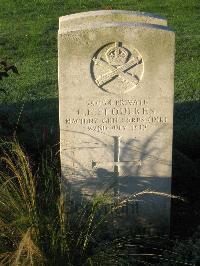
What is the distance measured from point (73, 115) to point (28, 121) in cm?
270

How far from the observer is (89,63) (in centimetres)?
468

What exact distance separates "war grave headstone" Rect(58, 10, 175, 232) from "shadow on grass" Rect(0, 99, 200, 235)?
1.20 feet

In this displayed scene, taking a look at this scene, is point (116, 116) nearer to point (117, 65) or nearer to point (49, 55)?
point (117, 65)

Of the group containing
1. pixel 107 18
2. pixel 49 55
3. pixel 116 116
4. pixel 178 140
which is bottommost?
pixel 178 140

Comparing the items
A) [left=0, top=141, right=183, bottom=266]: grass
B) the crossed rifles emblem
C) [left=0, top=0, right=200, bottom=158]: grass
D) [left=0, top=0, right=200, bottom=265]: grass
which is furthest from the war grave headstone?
[left=0, top=0, right=200, bottom=158]: grass

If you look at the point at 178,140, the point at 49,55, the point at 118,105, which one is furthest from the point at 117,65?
the point at 49,55

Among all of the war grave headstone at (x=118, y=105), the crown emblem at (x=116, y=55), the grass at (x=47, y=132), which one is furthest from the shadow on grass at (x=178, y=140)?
the crown emblem at (x=116, y=55)

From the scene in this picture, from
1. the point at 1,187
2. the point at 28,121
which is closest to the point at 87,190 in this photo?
the point at 1,187

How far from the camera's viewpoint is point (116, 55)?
466 centimetres

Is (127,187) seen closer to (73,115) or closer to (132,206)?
(132,206)

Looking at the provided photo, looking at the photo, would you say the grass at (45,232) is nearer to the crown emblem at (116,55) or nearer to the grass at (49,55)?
the crown emblem at (116,55)

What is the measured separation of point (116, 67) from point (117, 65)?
2 cm

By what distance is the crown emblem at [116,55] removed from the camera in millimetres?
4642

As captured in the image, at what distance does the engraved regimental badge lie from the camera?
15.3 feet
